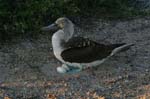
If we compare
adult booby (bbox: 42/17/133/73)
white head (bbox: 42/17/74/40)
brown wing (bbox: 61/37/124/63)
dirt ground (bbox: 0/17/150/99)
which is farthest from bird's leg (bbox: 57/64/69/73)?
white head (bbox: 42/17/74/40)

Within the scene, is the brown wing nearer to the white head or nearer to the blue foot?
the blue foot

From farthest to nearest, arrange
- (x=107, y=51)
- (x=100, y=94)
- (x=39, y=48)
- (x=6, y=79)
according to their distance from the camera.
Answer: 1. (x=39, y=48)
2. (x=107, y=51)
3. (x=6, y=79)
4. (x=100, y=94)

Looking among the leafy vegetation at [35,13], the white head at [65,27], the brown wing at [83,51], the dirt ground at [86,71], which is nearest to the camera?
the dirt ground at [86,71]

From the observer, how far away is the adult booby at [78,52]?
1073 cm

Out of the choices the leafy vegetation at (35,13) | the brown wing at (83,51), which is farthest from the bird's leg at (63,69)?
the leafy vegetation at (35,13)

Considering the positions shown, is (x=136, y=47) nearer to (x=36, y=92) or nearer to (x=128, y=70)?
(x=128, y=70)

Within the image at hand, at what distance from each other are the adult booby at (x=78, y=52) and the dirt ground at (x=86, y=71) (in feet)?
0.62

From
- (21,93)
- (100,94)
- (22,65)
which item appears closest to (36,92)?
(21,93)

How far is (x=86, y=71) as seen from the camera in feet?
35.7

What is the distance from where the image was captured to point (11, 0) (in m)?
13.2

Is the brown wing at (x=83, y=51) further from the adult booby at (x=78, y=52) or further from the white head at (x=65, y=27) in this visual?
the white head at (x=65, y=27)

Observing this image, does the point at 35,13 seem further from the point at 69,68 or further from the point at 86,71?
the point at 86,71

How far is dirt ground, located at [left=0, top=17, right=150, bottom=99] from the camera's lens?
9.14 meters

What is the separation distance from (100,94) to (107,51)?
7.25ft
